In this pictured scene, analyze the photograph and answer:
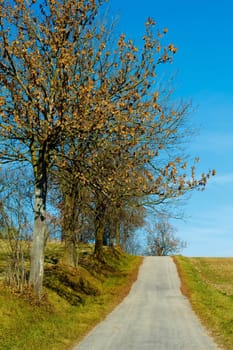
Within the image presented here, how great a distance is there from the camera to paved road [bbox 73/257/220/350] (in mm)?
11906

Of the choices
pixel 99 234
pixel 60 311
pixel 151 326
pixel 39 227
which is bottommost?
pixel 151 326

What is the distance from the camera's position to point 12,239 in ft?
55.7

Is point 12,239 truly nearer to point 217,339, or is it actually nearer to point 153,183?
point 153,183

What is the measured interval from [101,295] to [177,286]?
640 centimetres

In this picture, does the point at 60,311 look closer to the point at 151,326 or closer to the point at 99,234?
the point at 151,326

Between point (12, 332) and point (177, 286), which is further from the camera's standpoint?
point (177, 286)

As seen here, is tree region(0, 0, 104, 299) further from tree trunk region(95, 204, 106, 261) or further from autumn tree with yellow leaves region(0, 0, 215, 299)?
tree trunk region(95, 204, 106, 261)

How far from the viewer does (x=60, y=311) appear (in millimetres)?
17141

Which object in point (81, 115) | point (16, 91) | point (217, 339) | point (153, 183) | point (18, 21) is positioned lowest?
point (217, 339)

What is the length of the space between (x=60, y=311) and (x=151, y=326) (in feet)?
12.6

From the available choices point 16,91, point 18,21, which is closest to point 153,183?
point 16,91

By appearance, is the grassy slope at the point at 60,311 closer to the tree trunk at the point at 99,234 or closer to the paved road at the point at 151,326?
the paved road at the point at 151,326

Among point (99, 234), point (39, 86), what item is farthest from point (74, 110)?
point (99, 234)

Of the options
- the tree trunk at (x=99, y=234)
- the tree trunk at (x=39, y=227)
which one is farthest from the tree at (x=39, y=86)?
the tree trunk at (x=99, y=234)
